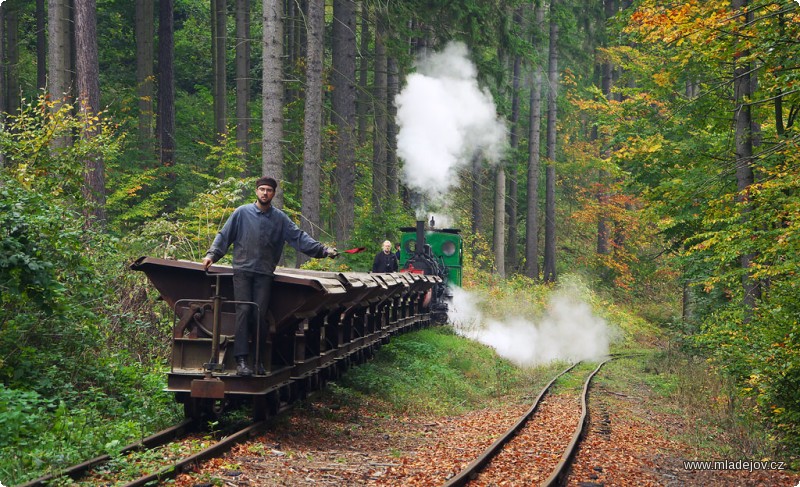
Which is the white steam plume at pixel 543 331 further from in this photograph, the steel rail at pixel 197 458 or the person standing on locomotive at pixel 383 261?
the steel rail at pixel 197 458

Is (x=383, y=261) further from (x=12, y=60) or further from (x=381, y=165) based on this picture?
(x=12, y=60)

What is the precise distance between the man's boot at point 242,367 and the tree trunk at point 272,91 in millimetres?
6915

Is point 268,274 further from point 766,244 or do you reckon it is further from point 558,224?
point 558,224

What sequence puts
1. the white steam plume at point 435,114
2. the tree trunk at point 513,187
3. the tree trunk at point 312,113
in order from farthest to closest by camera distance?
the tree trunk at point 513,187 < the white steam plume at point 435,114 < the tree trunk at point 312,113

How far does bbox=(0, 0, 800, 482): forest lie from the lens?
29.9 feet

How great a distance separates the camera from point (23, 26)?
35469 millimetres

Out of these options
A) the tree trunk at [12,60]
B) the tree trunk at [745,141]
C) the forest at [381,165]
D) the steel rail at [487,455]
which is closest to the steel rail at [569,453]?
the steel rail at [487,455]

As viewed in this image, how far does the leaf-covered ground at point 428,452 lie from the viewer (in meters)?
7.17

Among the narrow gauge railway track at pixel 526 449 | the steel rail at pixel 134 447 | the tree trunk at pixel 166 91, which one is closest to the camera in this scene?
the steel rail at pixel 134 447

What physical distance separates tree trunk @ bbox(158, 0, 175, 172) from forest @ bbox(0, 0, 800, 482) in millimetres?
93

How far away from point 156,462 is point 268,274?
2.35 m

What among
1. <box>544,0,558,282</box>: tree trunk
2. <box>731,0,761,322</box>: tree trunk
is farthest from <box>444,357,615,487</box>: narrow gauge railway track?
<box>544,0,558,282</box>: tree trunk

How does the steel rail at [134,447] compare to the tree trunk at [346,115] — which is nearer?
the steel rail at [134,447]

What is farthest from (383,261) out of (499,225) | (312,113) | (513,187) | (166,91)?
(513,187)
